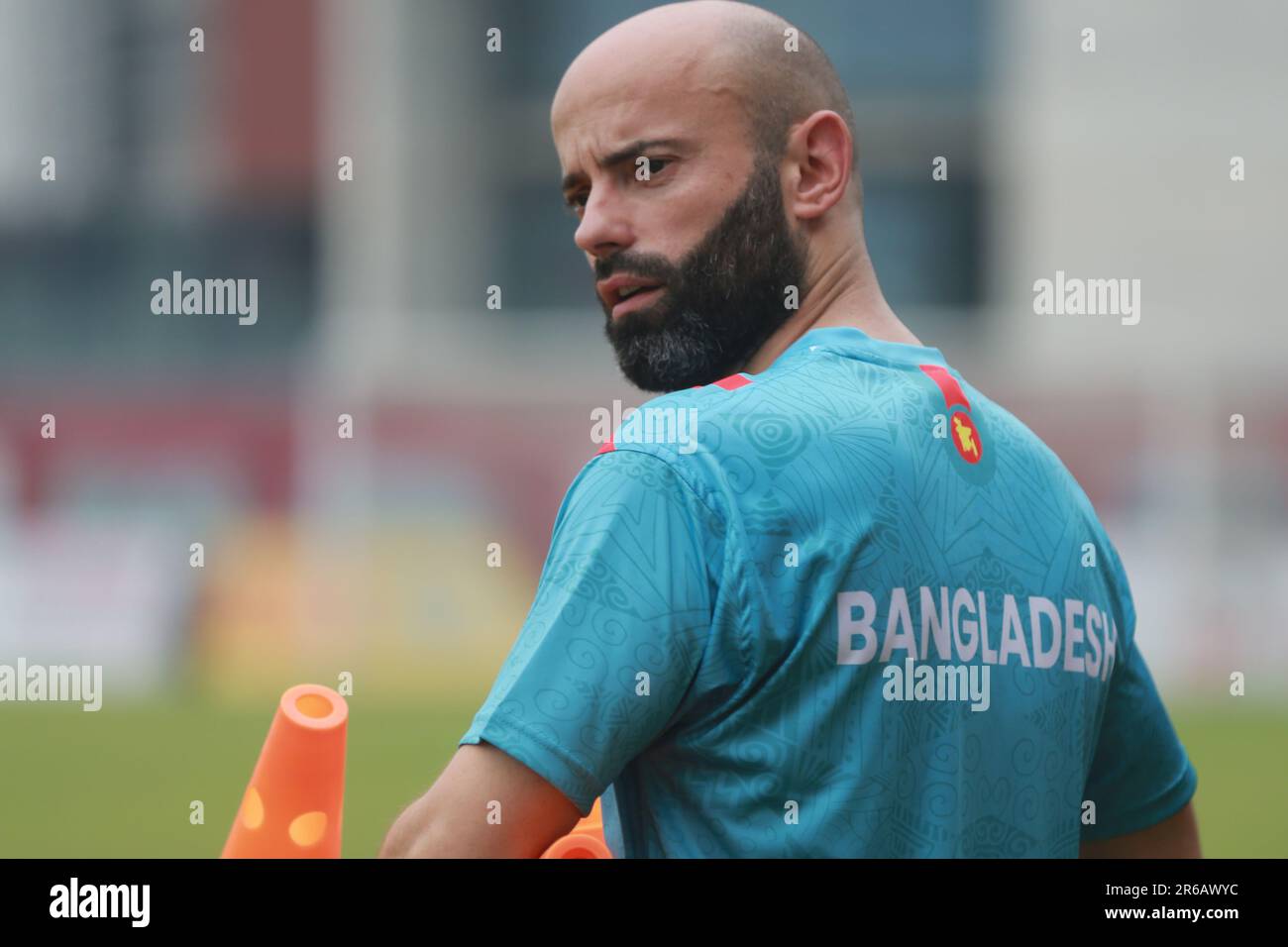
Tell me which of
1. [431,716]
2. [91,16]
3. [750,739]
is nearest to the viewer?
[750,739]

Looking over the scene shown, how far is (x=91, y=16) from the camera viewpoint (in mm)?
22484

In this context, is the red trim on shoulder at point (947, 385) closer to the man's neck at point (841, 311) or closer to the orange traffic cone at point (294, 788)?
the man's neck at point (841, 311)

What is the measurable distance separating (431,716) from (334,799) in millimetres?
10040

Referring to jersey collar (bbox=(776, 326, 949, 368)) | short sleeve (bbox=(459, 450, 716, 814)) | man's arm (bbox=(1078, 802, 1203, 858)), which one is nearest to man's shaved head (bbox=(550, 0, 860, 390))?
jersey collar (bbox=(776, 326, 949, 368))

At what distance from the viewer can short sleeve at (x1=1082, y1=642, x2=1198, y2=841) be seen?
7.54 feet

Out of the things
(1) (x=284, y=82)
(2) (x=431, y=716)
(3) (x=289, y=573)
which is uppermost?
(1) (x=284, y=82)

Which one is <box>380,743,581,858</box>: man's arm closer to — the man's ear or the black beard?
the black beard

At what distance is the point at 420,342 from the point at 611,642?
1851 centimetres

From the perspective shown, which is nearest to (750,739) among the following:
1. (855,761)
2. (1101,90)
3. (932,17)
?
(855,761)

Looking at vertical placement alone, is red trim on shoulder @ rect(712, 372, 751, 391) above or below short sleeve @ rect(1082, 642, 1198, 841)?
above

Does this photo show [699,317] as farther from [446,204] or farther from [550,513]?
[446,204]

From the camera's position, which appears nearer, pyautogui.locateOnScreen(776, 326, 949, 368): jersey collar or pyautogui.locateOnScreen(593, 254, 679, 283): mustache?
pyautogui.locateOnScreen(776, 326, 949, 368): jersey collar

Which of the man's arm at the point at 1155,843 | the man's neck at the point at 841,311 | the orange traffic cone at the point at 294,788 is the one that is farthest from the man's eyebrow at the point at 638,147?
the man's arm at the point at 1155,843

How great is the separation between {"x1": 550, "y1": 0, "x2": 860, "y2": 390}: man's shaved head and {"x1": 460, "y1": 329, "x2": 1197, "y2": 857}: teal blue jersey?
0.22m
